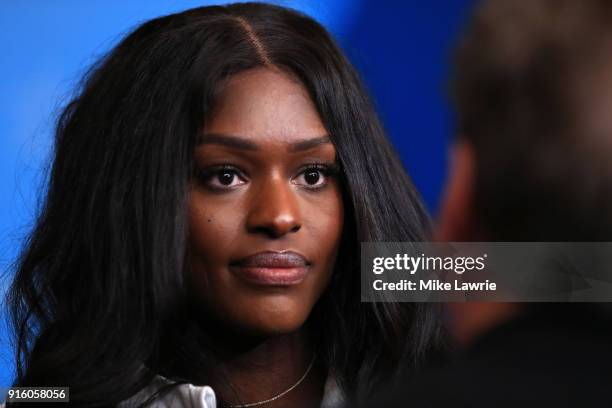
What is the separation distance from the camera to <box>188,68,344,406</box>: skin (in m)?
1.26

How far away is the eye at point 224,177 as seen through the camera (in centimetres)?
128

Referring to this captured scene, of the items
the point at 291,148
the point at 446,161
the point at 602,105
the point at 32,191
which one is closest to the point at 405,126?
the point at 446,161

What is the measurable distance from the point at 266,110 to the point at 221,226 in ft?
0.49

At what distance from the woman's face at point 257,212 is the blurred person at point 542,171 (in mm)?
588

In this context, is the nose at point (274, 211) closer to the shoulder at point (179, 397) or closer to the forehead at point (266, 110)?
the forehead at point (266, 110)

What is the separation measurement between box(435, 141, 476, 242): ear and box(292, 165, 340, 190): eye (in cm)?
58

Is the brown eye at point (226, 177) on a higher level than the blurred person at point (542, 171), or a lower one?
higher

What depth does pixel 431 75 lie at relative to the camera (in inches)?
84.9

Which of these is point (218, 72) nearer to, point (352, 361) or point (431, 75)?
point (352, 361)

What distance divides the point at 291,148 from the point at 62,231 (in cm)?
32

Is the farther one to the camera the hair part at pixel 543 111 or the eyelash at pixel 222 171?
the eyelash at pixel 222 171

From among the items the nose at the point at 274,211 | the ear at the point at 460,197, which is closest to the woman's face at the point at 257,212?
the nose at the point at 274,211

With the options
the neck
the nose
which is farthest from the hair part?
the neck

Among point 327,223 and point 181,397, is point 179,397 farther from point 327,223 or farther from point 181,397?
point 327,223
